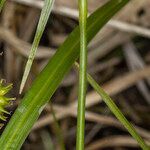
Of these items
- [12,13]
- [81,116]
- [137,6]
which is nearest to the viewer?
[81,116]

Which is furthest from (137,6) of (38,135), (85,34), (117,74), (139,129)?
(85,34)

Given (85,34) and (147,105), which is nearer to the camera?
(85,34)

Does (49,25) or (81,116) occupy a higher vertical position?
(49,25)

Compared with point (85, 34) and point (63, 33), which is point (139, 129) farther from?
point (85, 34)

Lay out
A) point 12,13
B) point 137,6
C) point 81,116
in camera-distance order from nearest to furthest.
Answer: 1. point 81,116
2. point 137,6
3. point 12,13
